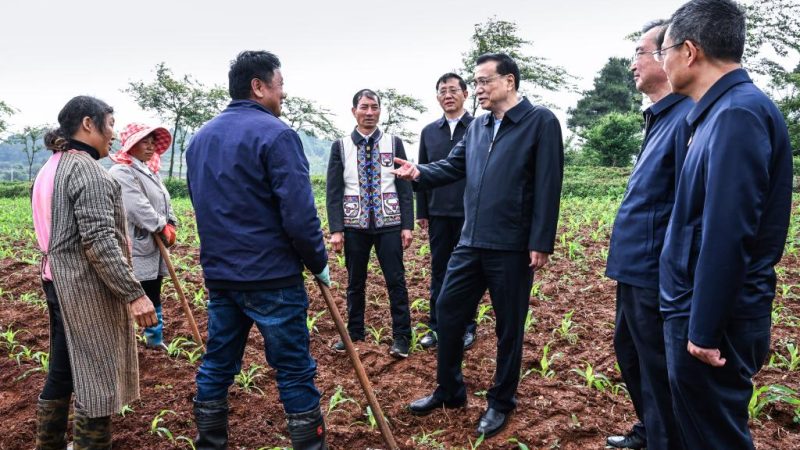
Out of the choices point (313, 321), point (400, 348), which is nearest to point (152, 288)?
point (313, 321)

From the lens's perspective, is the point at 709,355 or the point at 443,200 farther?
the point at 443,200

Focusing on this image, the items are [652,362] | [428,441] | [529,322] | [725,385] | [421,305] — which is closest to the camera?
[725,385]

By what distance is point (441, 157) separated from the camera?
458cm

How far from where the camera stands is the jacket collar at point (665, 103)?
242 centimetres

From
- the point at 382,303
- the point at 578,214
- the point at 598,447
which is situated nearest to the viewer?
the point at 598,447

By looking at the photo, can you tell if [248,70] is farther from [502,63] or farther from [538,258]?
[538,258]

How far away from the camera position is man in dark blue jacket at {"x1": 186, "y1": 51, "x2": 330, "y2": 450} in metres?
2.47

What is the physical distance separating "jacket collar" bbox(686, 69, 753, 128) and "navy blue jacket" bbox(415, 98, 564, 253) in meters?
1.12

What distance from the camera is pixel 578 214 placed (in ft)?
36.6

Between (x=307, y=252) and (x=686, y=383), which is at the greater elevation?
(x=307, y=252)

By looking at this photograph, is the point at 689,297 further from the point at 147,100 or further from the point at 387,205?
the point at 147,100

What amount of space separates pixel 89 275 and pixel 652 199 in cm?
268

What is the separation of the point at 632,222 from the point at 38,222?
288 cm

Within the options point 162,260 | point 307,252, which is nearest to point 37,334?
point 162,260
